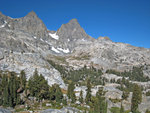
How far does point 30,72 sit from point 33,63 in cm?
1727

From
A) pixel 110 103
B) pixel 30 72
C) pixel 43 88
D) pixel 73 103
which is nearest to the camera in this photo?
pixel 43 88

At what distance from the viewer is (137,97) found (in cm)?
9219

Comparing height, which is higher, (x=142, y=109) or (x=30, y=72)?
(x=30, y=72)

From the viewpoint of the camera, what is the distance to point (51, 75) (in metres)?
148

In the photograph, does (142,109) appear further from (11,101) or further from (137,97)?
(11,101)

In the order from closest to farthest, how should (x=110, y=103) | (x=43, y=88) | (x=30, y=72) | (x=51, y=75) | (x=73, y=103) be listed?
(x=43, y=88) → (x=73, y=103) → (x=110, y=103) → (x=30, y=72) → (x=51, y=75)

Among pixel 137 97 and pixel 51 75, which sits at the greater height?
pixel 51 75

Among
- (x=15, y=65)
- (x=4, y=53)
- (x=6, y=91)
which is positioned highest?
(x=4, y=53)

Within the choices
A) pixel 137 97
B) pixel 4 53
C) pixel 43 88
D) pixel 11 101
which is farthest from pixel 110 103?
pixel 4 53

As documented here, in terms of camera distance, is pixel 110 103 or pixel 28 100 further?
pixel 110 103

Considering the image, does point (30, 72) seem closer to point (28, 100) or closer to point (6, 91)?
point (28, 100)

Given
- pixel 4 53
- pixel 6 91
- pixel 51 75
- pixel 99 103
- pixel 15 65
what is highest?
pixel 4 53

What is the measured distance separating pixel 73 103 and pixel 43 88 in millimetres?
23869

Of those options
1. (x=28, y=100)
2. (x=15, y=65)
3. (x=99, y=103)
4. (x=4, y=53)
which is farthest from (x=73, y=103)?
(x=4, y=53)
